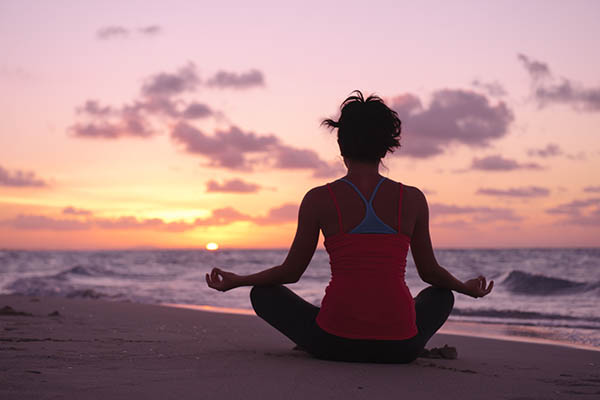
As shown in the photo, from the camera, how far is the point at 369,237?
323 centimetres

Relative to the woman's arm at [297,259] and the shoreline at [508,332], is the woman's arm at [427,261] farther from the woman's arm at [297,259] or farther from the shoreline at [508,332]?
the shoreline at [508,332]

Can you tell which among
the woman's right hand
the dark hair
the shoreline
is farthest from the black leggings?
the shoreline

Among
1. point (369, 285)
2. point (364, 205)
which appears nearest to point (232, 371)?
point (369, 285)

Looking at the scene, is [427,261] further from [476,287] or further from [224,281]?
[224,281]

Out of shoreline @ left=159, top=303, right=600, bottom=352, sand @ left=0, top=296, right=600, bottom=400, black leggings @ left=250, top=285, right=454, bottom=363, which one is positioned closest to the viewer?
sand @ left=0, top=296, right=600, bottom=400

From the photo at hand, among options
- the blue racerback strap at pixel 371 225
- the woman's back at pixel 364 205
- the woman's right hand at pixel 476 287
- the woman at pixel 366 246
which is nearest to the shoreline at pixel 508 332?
the woman's right hand at pixel 476 287

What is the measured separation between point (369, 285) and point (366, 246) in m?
0.21

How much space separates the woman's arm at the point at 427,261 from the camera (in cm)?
341

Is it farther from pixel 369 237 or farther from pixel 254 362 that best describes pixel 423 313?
pixel 254 362

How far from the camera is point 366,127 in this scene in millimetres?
3270

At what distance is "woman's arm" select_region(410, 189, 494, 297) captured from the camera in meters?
3.41

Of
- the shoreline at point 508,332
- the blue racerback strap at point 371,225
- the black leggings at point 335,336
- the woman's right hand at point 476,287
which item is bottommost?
the shoreline at point 508,332

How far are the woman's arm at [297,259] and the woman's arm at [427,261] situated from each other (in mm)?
580

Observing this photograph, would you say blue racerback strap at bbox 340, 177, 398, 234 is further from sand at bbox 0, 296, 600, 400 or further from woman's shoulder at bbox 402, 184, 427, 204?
sand at bbox 0, 296, 600, 400
